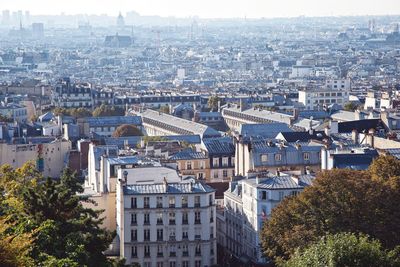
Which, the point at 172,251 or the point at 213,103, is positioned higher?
the point at 172,251

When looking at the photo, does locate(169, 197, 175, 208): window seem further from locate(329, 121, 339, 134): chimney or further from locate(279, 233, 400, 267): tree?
locate(329, 121, 339, 134): chimney

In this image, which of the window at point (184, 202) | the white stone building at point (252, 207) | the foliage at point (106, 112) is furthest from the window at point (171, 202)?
the foliage at point (106, 112)

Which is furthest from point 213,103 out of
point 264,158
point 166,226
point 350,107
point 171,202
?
point 166,226

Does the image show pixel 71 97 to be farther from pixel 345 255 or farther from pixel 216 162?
pixel 345 255

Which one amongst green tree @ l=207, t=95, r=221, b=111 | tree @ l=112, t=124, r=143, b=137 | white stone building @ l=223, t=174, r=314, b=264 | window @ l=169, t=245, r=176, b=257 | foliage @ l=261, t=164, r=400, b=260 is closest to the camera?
foliage @ l=261, t=164, r=400, b=260

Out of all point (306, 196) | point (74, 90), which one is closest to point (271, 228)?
point (306, 196)

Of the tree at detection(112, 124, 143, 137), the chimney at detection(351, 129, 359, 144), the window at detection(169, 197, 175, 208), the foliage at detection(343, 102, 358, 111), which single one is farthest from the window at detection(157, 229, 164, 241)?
the foliage at detection(343, 102, 358, 111)
